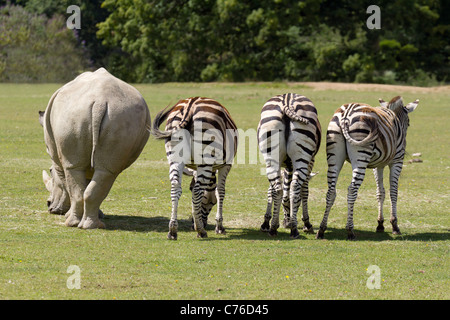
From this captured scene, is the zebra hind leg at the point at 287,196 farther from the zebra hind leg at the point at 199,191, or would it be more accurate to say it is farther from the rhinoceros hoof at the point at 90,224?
the rhinoceros hoof at the point at 90,224

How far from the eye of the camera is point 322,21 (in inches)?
2126

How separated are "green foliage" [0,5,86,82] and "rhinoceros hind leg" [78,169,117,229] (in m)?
43.7

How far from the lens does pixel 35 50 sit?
54875 millimetres

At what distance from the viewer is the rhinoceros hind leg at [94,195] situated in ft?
36.5

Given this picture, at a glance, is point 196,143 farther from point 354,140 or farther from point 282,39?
point 282,39

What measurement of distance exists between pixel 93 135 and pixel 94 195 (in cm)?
93

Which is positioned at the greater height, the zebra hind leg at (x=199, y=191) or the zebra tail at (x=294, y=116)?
the zebra tail at (x=294, y=116)

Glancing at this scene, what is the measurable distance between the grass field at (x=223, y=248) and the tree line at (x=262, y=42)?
32.8m

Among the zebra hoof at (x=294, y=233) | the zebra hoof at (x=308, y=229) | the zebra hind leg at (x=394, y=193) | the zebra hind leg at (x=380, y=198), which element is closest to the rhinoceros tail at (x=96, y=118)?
the zebra hoof at (x=294, y=233)

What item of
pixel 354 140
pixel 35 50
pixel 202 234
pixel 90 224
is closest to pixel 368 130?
pixel 354 140

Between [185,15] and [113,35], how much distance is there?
24.5 ft
